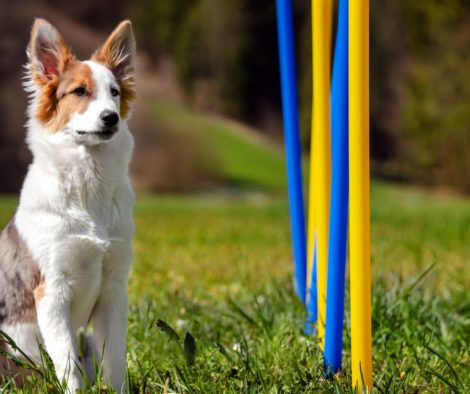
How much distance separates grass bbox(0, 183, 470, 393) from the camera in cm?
228

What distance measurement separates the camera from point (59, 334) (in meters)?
2.15

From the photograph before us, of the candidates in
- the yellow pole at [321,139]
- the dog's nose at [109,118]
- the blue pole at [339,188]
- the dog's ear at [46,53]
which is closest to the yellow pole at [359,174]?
the blue pole at [339,188]

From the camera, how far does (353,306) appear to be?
2.06 meters

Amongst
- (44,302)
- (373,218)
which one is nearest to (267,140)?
(373,218)

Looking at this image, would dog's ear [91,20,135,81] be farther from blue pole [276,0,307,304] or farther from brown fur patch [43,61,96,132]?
blue pole [276,0,307,304]

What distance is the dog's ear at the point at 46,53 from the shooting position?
2264 mm

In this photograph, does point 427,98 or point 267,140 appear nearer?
point 427,98

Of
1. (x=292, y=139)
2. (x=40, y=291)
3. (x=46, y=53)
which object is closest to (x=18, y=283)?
(x=40, y=291)

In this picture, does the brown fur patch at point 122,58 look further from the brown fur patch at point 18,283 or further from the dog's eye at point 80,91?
the brown fur patch at point 18,283

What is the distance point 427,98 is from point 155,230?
825cm

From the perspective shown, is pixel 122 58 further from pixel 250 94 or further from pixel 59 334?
pixel 250 94

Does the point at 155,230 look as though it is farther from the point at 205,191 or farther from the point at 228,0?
the point at 228,0

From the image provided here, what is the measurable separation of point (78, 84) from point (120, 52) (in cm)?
22

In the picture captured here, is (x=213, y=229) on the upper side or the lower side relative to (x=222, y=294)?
lower
